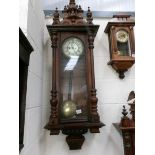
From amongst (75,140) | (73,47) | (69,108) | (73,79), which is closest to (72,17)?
(73,47)

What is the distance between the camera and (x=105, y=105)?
1.51 meters

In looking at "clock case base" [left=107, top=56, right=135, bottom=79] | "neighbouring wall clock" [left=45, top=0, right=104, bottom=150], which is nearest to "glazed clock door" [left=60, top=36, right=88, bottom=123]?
"neighbouring wall clock" [left=45, top=0, right=104, bottom=150]

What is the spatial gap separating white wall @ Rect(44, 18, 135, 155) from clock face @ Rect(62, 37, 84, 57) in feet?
Result: 0.70

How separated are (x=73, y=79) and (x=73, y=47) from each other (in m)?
0.23

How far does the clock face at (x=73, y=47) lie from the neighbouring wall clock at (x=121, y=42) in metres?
0.26

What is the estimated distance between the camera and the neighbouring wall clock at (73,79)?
4.25 feet

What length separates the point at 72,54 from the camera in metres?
1.40

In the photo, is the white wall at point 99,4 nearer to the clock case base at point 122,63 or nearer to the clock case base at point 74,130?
the clock case base at point 122,63

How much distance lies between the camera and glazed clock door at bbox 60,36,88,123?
1324mm

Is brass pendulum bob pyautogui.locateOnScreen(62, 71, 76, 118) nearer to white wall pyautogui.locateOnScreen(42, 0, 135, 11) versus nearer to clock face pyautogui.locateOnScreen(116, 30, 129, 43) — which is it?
clock face pyautogui.locateOnScreen(116, 30, 129, 43)

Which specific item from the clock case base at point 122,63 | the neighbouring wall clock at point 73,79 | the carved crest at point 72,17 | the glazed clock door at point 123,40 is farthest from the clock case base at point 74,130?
the carved crest at point 72,17

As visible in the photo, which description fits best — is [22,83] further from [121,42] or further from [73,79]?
[121,42]

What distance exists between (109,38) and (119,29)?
105 mm
